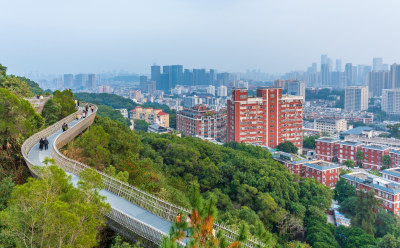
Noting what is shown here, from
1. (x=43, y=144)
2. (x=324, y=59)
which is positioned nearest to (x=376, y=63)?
(x=324, y=59)

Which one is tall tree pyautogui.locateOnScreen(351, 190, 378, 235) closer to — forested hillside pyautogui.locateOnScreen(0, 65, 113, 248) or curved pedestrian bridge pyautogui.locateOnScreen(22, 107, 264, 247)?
curved pedestrian bridge pyautogui.locateOnScreen(22, 107, 264, 247)

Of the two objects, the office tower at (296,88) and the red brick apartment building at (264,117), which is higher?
the office tower at (296,88)

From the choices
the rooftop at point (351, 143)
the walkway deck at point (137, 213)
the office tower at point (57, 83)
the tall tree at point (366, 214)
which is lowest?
the tall tree at point (366, 214)

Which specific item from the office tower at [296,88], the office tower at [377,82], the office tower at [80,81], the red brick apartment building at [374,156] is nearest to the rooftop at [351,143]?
the red brick apartment building at [374,156]

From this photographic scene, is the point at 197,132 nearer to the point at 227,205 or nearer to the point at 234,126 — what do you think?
the point at 234,126

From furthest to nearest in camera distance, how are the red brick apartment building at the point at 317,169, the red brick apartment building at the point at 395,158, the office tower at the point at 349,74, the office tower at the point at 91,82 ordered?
the office tower at the point at 91,82, the office tower at the point at 349,74, the red brick apartment building at the point at 395,158, the red brick apartment building at the point at 317,169

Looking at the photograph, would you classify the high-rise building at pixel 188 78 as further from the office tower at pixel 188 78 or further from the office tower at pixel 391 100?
the office tower at pixel 391 100

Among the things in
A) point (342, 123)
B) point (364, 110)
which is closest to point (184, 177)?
point (342, 123)

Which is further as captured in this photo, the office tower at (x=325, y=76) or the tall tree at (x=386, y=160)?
the office tower at (x=325, y=76)

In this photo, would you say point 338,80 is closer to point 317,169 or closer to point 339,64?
point 339,64
